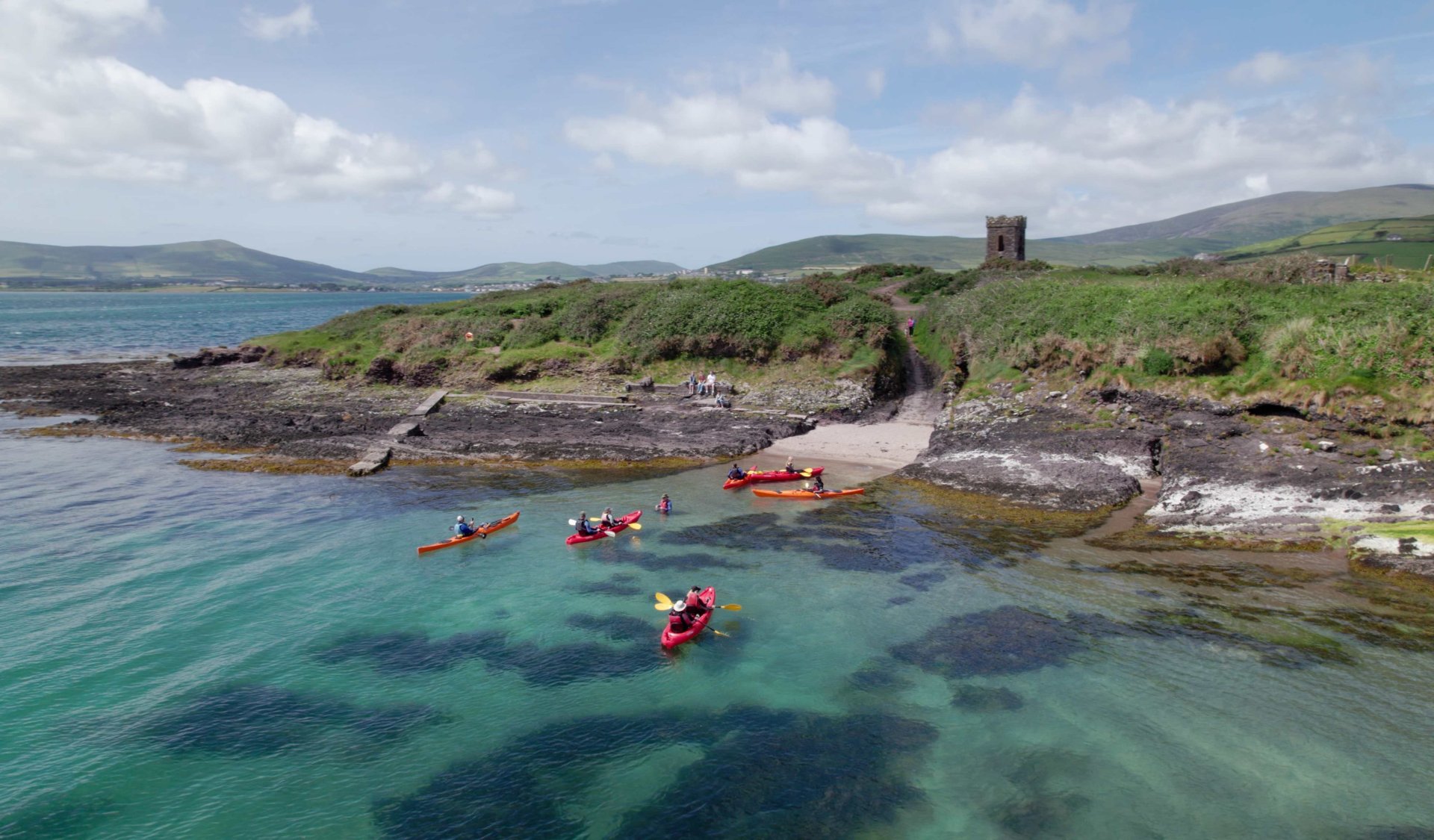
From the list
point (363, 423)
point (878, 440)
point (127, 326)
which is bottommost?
point (878, 440)

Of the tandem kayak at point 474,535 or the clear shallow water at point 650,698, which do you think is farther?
the tandem kayak at point 474,535

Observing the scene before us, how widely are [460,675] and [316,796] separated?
171 inches

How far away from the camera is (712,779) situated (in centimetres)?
1406

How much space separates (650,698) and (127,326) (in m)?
131

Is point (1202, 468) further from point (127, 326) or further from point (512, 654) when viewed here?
point (127, 326)

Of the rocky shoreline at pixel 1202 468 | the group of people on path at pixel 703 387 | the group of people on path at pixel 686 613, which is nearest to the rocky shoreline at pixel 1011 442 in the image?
the rocky shoreline at pixel 1202 468

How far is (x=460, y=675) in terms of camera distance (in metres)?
17.8

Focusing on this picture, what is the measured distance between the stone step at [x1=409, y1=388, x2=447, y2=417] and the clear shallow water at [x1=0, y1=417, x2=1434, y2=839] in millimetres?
18680

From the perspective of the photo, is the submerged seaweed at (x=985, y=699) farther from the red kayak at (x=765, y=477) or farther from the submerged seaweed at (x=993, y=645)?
the red kayak at (x=765, y=477)

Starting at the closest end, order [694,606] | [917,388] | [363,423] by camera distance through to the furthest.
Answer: [694,606], [363,423], [917,388]

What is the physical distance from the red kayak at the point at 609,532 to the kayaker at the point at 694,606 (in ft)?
25.9

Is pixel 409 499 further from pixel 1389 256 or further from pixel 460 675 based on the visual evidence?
pixel 1389 256

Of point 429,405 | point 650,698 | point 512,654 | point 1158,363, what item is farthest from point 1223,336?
point 429,405

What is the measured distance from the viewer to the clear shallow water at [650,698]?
13.3 meters
